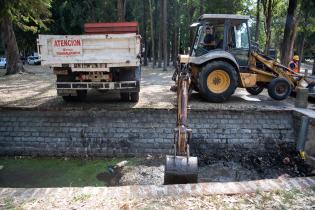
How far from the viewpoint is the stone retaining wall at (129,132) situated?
9.16m

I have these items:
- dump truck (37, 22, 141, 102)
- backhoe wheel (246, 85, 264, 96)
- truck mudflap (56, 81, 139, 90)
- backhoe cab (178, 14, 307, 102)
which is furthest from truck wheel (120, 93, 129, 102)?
backhoe wheel (246, 85, 264, 96)

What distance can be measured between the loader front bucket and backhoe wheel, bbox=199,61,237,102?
5.04 metres

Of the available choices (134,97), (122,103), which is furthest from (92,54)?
(134,97)

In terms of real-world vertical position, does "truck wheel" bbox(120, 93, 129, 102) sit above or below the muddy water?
above

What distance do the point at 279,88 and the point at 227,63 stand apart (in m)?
2.02

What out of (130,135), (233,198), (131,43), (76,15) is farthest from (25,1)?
(76,15)

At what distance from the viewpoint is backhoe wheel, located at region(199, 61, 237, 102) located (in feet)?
32.6

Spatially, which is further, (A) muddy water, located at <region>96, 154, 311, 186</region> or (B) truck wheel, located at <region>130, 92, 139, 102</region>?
(B) truck wheel, located at <region>130, 92, 139, 102</region>

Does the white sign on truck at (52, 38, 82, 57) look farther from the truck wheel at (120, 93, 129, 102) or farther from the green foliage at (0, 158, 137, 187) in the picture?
the green foliage at (0, 158, 137, 187)

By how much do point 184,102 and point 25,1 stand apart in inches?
342

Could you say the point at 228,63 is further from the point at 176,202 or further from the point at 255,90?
the point at 176,202

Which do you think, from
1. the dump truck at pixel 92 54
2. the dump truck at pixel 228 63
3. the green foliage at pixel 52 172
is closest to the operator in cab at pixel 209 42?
the dump truck at pixel 228 63

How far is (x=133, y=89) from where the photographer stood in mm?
9484

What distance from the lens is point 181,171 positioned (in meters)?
5.25
